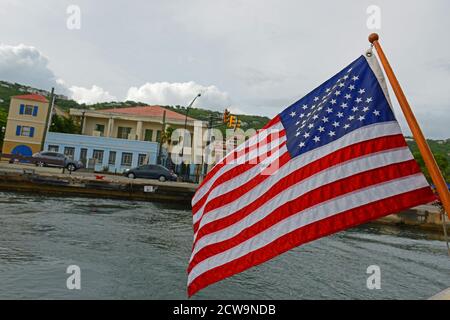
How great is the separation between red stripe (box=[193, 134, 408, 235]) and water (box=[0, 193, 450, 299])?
4232 mm

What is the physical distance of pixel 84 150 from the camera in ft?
149

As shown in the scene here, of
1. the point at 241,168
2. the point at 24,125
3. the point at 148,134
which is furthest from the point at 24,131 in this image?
the point at 241,168

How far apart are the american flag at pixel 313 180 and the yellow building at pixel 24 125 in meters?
49.3

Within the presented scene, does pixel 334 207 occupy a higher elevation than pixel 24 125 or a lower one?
lower

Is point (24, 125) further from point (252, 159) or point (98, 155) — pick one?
point (252, 159)

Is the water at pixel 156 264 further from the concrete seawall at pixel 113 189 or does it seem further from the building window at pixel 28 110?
the building window at pixel 28 110

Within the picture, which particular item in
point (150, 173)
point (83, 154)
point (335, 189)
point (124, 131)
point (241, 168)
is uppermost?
point (124, 131)

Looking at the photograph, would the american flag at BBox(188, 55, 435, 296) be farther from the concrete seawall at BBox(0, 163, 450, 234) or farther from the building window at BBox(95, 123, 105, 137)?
the building window at BBox(95, 123, 105, 137)

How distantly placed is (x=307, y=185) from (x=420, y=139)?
40.4 inches

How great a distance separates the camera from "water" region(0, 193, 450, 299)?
7496 millimetres

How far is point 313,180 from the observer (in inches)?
129

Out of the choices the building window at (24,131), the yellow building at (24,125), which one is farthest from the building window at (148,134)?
the building window at (24,131)

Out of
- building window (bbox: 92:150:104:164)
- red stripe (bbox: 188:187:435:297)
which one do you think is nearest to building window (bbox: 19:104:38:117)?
building window (bbox: 92:150:104:164)
